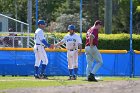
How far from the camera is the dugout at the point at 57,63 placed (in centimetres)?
2038

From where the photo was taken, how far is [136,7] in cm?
6594

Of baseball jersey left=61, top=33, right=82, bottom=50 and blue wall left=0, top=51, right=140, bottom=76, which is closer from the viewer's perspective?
baseball jersey left=61, top=33, right=82, bottom=50

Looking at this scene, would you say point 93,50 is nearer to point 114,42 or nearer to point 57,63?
point 57,63

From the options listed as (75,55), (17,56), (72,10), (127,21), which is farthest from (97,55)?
(72,10)

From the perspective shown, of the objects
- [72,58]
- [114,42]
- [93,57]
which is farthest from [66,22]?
[93,57]

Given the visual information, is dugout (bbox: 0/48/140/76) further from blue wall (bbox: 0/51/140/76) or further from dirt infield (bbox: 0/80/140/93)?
dirt infield (bbox: 0/80/140/93)

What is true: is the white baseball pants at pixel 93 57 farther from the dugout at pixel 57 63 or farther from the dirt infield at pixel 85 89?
the dugout at pixel 57 63

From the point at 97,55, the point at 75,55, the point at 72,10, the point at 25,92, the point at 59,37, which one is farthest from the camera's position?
the point at 72,10

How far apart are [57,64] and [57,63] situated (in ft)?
0.13

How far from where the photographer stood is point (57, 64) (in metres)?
20.8

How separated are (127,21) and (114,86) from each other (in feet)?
170

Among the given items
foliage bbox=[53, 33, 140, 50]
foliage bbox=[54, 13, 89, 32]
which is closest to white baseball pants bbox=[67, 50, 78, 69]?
foliage bbox=[53, 33, 140, 50]

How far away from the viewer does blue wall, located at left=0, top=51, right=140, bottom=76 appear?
20.4m

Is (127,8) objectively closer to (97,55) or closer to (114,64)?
(114,64)
